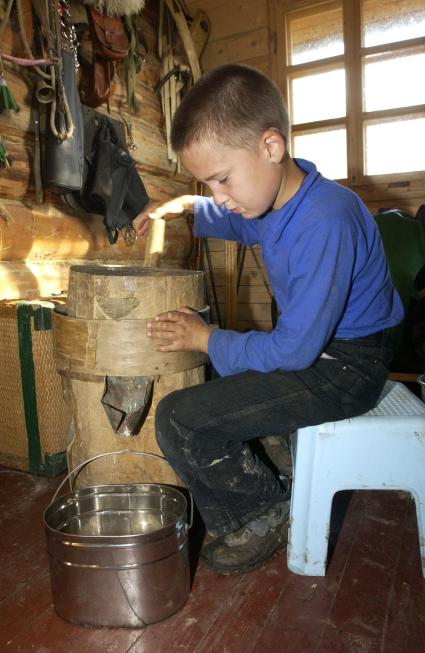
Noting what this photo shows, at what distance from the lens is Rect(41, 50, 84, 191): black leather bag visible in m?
2.78

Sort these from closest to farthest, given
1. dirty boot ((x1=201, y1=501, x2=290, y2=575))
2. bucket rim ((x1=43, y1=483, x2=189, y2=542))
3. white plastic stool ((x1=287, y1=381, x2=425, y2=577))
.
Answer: bucket rim ((x1=43, y1=483, x2=189, y2=542)) < white plastic stool ((x1=287, y1=381, x2=425, y2=577)) < dirty boot ((x1=201, y1=501, x2=290, y2=575))

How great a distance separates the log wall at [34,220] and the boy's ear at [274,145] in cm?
183

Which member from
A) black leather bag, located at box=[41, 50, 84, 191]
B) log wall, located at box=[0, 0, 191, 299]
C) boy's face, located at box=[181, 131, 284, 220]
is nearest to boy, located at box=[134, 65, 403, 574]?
boy's face, located at box=[181, 131, 284, 220]

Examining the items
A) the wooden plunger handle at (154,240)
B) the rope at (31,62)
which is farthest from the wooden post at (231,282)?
the wooden plunger handle at (154,240)

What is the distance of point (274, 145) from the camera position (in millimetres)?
1472

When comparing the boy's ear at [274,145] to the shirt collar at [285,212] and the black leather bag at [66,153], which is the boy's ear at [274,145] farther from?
the black leather bag at [66,153]

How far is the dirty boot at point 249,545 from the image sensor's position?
5.15ft

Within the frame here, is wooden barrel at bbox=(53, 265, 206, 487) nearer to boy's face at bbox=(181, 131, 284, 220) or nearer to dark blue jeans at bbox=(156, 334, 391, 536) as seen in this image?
dark blue jeans at bbox=(156, 334, 391, 536)

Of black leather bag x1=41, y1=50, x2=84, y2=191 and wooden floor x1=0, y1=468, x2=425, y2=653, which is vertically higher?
black leather bag x1=41, y1=50, x2=84, y2=191

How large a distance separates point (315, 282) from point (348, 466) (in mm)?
564

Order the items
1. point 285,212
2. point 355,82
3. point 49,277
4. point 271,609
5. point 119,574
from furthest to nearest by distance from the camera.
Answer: point 355,82, point 49,277, point 285,212, point 271,609, point 119,574

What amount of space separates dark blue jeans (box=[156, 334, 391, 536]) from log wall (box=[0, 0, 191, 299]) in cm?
171

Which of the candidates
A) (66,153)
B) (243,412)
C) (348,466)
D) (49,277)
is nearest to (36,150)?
(66,153)

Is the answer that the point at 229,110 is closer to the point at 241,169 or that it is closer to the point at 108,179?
the point at 241,169
